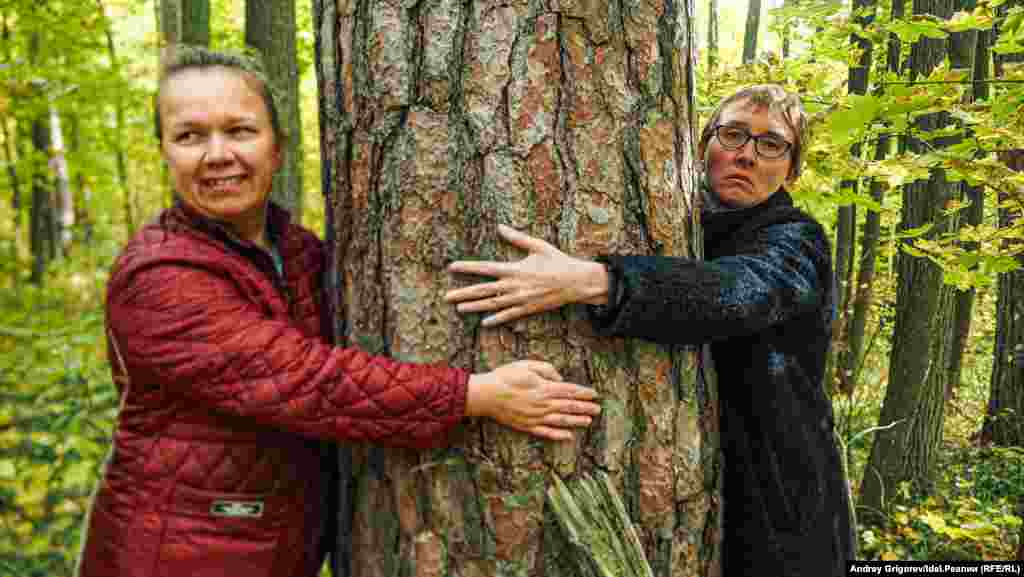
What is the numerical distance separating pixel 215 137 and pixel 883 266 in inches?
289

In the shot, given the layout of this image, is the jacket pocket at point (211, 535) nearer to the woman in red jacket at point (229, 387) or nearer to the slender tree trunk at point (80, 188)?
the woman in red jacket at point (229, 387)

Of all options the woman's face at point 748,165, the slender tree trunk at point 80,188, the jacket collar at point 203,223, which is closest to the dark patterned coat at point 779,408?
the woman's face at point 748,165

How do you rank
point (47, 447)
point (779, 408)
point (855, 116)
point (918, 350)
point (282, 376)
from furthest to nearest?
point (918, 350), point (47, 447), point (855, 116), point (779, 408), point (282, 376)

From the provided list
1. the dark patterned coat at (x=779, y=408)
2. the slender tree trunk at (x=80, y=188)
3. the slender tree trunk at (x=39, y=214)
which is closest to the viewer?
the dark patterned coat at (x=779, y=408)

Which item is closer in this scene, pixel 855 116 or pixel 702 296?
pixel 702 296

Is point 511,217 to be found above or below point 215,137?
below

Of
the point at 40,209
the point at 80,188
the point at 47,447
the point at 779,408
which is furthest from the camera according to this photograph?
the point at 80,188

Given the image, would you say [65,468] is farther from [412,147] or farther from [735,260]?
[735,260]

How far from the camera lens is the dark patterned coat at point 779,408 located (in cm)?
166

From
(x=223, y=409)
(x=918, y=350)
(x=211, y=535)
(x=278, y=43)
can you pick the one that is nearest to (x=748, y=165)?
(x=223, y=409)

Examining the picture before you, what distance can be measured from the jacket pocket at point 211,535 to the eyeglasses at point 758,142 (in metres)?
1.68

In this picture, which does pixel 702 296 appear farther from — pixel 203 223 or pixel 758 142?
pixel 203 223

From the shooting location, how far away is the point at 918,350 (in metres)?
5.45

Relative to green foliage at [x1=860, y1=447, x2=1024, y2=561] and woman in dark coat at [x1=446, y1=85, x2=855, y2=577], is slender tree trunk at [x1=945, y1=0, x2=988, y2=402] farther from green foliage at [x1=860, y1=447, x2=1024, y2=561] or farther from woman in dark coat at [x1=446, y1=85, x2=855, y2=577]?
woman in dark coat at [x1=446, y1=85, x2=855, y2=577]
